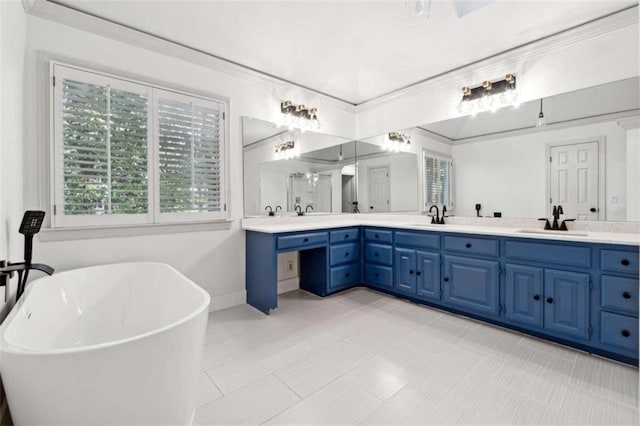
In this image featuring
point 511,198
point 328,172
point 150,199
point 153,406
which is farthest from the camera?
point 328,172

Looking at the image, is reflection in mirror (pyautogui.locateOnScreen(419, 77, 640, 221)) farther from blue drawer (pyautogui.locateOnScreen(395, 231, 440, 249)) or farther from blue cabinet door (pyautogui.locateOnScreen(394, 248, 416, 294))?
blue cabinet door (pyautogui.locateOnScreen(394, 248, 416, 294))

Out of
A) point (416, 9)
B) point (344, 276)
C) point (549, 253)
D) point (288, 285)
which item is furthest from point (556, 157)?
point (288, 285)

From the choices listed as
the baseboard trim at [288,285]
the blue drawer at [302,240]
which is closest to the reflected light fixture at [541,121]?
the blue drawer at [302,240]

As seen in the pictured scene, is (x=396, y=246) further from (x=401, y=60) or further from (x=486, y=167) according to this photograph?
(x=401, y=60)

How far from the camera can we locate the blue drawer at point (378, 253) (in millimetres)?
3229

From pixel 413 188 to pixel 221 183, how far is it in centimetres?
229

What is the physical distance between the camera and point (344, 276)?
131 inches

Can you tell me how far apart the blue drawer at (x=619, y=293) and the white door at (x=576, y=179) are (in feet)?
2.36

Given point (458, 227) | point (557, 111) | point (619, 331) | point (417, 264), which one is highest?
point (557, 111)

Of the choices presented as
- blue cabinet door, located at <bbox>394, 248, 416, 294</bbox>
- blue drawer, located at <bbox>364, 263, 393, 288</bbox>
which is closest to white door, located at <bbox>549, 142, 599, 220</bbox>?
blue cabinet door, located at <bbox>394, 248, 416, 294</bbox>

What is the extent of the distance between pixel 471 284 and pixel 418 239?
0.63 m

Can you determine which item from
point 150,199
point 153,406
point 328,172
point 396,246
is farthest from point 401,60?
point 153,406

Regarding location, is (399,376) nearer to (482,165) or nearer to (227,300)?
(227,300)

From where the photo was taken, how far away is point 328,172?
3.98m
